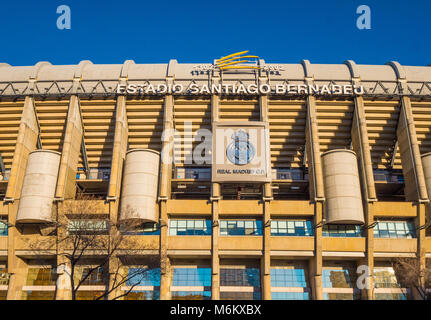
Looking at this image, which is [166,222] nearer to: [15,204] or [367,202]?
[15,204]

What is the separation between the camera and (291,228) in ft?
162

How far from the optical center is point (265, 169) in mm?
49500

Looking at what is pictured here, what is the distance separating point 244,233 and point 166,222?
31.2 feet

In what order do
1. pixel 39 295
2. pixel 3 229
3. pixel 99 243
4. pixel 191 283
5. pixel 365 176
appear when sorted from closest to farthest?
pixel 99 243
pixel 191 283
pixel 39 295
pixel 365 176
pixel 3 229

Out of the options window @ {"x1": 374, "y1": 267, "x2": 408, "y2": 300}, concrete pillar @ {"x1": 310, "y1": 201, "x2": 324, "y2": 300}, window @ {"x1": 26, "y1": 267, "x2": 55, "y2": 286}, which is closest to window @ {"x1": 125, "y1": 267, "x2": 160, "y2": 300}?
window @ {"x1": 26, "y1": 267, "x2": 55, "y2": 286}

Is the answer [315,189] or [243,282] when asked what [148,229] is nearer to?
[243,282]

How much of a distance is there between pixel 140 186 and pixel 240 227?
13187 millimetres

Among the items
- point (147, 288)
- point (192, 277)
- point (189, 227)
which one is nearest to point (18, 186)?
point (147, 288)

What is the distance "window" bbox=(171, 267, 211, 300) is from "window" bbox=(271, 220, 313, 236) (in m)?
9.67

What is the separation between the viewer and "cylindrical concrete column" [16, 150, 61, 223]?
158ft

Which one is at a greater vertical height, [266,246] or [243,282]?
[266,246]

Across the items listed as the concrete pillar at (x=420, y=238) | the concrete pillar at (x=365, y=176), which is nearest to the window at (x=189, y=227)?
the concrete pillar at (x=365, y=176)

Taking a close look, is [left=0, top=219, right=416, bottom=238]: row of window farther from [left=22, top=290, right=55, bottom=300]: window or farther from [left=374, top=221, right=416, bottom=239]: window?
[left=22, top=290, right=55, bottom=300]: window

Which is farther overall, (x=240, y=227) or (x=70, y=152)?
(x=70, y=152)
